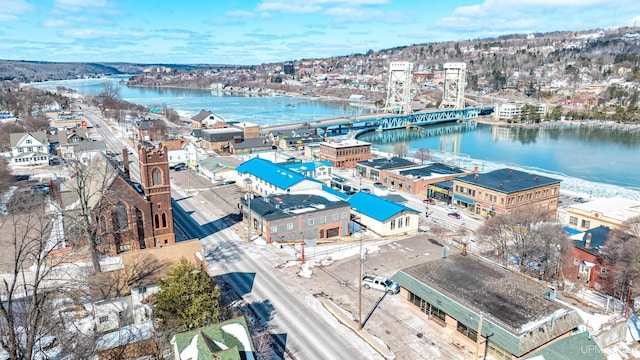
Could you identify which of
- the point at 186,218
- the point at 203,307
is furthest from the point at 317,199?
the point at 203,307

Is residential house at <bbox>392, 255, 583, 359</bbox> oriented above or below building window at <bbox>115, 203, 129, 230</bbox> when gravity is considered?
below

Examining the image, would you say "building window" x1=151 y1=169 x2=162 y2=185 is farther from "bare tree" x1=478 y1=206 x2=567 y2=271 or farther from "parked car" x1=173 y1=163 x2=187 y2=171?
"parked car" x1=173 y1=163 x2=187 y2=171

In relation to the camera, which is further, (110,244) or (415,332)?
(110,244)

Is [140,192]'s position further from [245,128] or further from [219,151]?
[245,128]

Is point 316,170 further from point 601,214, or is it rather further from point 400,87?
point 400,87

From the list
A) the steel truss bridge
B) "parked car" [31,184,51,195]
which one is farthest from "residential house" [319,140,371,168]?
the steel truss bridge

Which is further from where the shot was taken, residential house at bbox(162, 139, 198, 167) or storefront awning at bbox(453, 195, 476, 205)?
residential house at bbox(162, 139, 198, 167)

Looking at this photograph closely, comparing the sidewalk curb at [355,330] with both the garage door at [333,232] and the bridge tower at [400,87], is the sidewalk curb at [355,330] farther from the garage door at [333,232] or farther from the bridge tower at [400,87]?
the bridge tower at [400,87]
